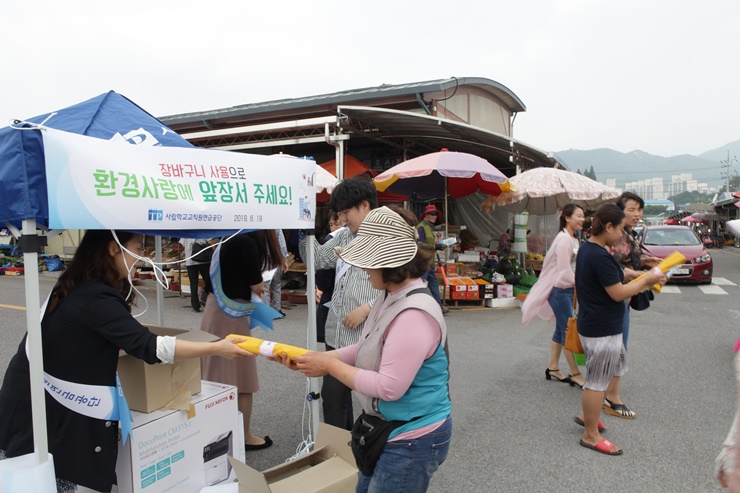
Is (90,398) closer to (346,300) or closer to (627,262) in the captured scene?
(346,300)

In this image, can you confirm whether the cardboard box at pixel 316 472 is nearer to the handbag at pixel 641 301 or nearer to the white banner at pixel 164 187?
the white banner at pixel 164 187

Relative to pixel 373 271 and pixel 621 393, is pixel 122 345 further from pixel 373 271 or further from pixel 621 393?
pixel 621 393

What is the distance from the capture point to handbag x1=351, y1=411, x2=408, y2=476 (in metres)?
1.86

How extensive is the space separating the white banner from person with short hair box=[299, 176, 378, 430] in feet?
0.97

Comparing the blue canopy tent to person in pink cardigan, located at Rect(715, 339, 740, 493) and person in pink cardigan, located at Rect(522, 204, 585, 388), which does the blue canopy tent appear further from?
person in pink cardigan, located at Rect(522, 204, 585, 388)

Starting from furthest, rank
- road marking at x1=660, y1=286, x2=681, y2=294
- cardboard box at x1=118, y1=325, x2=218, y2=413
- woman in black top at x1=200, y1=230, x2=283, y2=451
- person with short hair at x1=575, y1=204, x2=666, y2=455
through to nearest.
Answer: road marking at x1=660, y1=286, x2=681, y2=294, person with short hair at x1=575, y1=204, x2=666, y2=455, woman in black top at x1=200, y1=230, x2=283, y2=451, cardboard box at x1=118, y1=325, x2=218, y2=413

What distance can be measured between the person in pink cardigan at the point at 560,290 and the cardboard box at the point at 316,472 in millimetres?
3271

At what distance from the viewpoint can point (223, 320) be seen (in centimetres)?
352

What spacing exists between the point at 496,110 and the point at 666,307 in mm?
9683

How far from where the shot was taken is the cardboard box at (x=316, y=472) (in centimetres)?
243

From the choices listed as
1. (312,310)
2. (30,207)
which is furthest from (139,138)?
(312,310)

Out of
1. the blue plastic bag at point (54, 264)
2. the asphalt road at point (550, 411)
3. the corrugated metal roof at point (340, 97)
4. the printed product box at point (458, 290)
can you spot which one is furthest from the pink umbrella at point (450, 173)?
the blue plastic bag at point (54, 264)

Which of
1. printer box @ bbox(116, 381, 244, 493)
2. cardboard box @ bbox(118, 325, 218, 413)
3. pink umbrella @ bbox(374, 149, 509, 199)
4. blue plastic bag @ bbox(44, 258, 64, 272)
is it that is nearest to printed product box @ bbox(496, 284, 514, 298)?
pink umbrella @ bbox(374, 149, 509, 199)

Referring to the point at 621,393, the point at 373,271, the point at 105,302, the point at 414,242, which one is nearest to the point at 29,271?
the point at 105,302
